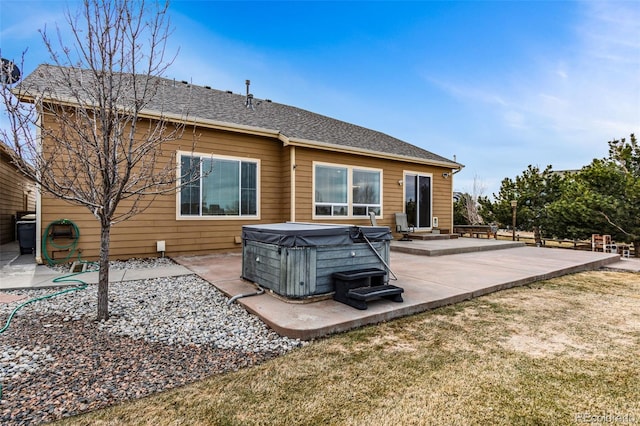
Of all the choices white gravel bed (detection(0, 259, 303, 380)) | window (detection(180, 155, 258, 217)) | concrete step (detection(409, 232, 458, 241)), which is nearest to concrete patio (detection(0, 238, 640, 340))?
white gravel bed (detection(0, 259, 303, 380))

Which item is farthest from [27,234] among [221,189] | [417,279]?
[417,279]

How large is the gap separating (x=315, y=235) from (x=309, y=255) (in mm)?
240

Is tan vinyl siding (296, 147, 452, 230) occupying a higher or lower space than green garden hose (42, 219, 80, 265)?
higher

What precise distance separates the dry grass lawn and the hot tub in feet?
2.90

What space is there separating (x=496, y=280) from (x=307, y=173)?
4964 mm

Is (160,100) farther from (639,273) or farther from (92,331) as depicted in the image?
(639,273)

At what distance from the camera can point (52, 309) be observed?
3494 mm

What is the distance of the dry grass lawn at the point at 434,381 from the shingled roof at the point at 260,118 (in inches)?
226

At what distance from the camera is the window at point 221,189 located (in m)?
7.00

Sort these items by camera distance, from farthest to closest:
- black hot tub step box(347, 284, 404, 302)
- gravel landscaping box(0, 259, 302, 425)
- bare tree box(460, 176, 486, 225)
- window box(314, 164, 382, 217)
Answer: bare tree box(460, 176, 486, 225) < window box(314, 164, 382, 217) < black hot tub step box(347, 284, 404, 302) < gravel landscaping box(0, 259, 302, 425)

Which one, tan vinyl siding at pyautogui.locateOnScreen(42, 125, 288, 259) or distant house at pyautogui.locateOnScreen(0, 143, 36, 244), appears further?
distant house at pyautogui.locateOnScreen(0, 143, 36, 244)

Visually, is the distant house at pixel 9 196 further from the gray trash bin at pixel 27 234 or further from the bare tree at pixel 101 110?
the bare tree at pixel 101 110

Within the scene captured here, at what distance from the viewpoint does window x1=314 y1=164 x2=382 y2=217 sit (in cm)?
860

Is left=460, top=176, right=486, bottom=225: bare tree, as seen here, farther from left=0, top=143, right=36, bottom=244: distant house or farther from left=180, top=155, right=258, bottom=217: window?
left=0, top=143, right=36, bottom=244: distant house
